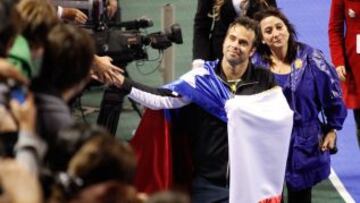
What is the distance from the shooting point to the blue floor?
709cm

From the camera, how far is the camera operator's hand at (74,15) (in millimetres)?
5852

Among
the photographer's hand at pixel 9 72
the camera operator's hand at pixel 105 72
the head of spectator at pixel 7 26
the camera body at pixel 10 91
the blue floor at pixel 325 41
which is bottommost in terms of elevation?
the blue floor at pixel 325 41

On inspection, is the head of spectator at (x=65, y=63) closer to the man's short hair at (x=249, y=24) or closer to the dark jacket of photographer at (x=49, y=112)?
the dark jacket of photographer at (x=49, y=112)

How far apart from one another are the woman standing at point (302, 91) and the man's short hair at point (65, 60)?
232cm

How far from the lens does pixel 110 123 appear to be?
5676 mm

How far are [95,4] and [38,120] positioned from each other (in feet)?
10.6

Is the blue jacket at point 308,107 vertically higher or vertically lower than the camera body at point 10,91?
lower

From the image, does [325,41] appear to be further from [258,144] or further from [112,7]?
[258,144]

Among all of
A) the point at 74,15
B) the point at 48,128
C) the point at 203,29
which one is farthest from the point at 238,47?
the point at 48,128

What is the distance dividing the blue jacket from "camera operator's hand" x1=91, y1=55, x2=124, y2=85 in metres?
0.87

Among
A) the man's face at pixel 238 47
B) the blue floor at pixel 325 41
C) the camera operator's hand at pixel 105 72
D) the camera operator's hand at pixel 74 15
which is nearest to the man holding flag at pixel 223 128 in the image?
the man's face at pixel 238 47

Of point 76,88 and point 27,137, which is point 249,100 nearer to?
point 76,88

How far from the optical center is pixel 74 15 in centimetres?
591

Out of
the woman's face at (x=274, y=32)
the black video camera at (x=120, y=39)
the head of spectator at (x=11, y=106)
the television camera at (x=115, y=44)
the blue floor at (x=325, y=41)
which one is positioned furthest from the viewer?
the blue floor at (x=325, y=41)
